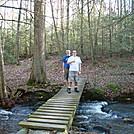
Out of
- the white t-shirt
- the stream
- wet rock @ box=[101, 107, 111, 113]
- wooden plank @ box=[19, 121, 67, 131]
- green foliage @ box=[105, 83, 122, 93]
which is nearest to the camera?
wooden plank @ box=[19, 121, 67, 131]

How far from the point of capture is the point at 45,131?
158 inches

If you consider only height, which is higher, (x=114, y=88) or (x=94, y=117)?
(x=114, y=88)

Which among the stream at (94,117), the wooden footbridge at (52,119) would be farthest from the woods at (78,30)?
the wooden footbridge at (52,119)

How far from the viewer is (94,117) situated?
6.80 m

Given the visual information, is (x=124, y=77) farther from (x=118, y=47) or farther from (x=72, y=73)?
(x=72, y=73)

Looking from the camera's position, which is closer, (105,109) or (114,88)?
(105,109)

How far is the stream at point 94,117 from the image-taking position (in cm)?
569

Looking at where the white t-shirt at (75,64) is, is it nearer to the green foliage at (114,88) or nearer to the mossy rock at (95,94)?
the mossy rock at (95,94)

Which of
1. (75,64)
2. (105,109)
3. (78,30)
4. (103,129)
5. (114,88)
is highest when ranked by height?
(78,30)

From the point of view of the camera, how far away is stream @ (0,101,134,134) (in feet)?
18.7

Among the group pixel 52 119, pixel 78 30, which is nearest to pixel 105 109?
pixel 52 119

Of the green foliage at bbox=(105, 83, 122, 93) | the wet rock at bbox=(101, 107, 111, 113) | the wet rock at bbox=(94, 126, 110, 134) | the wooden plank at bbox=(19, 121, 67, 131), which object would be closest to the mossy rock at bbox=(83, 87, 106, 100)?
the green foliage at bbox=(105, 83, 122, 93)

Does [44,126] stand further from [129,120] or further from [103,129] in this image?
[129,120]

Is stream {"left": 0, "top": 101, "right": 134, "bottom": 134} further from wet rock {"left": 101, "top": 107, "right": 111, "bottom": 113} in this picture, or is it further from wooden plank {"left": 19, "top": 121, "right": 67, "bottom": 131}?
wooden plank {"left": 19, "top": 121, "right": 67, "bottom": 131}
